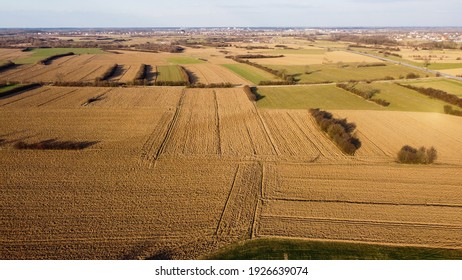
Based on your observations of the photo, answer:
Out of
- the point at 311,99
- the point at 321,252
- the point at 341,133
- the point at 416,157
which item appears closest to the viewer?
the point at 321,252

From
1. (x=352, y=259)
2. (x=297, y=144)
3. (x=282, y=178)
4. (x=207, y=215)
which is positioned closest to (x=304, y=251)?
(x=352, y=259)

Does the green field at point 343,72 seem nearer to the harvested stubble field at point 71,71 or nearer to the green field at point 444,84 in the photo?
the green field at point 444,84

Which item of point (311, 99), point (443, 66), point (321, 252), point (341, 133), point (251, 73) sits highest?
point (443, 66)

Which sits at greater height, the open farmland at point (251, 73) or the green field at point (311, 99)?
the open farmland at point (251, 73)

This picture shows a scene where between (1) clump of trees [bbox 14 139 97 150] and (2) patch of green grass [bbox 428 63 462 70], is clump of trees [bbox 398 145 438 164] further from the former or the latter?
(2) patch of green grass [bbox 428 63 462 70]

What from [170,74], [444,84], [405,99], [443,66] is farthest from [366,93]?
[443,66]

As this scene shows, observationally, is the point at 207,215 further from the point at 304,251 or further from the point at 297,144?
the point at 297,144

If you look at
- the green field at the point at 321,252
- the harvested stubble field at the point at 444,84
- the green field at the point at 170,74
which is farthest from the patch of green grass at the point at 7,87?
the harvested stubble field at the point at 444,84

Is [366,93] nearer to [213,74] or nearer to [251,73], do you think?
[251,73]
